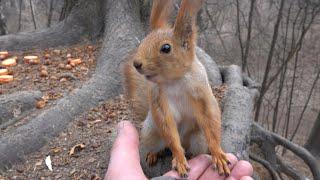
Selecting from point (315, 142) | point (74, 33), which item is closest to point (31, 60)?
point (74, 33)

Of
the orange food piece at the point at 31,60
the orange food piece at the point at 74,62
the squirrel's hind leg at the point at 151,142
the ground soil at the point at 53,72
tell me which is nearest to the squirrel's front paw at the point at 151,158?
the squirrel's hind leg at the point at 151,142

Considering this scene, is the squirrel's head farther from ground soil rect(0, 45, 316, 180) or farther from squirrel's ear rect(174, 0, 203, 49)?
ground soil rect(0, 45, 316, 180)

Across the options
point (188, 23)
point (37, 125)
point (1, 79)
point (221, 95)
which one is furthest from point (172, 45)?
point (1, 79)

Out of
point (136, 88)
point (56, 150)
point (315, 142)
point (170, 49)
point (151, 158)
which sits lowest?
point (315, 142)

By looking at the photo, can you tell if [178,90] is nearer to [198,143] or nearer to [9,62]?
[198,143]

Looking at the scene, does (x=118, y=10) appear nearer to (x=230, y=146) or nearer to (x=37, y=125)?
(x=37, y=125)

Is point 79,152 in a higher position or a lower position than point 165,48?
lower
